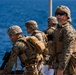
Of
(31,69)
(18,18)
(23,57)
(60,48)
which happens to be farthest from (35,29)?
(18,18)

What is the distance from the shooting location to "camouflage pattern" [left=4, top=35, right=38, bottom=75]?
6504 millimetres

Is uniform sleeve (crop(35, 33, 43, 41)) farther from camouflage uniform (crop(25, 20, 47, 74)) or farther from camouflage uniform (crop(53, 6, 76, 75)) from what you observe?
camouflage uniform (crop(53, 6, 76, 75))

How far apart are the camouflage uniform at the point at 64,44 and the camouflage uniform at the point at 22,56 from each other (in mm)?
482

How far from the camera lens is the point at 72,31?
6066mm

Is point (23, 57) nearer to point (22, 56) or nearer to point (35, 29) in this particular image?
point (22, 56)

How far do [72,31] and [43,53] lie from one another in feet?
2.90

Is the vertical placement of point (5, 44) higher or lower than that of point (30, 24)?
lower

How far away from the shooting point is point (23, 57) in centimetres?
664

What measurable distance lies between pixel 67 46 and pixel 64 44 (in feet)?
0.23

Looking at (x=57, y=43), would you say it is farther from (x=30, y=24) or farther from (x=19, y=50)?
(x=30, y=24)

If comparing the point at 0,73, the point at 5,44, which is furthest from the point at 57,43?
→ the point at 5,44

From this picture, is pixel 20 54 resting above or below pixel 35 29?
below

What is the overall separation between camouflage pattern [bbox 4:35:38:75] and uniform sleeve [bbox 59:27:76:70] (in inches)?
28.9

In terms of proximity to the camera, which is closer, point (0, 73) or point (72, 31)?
point (72, 31)
